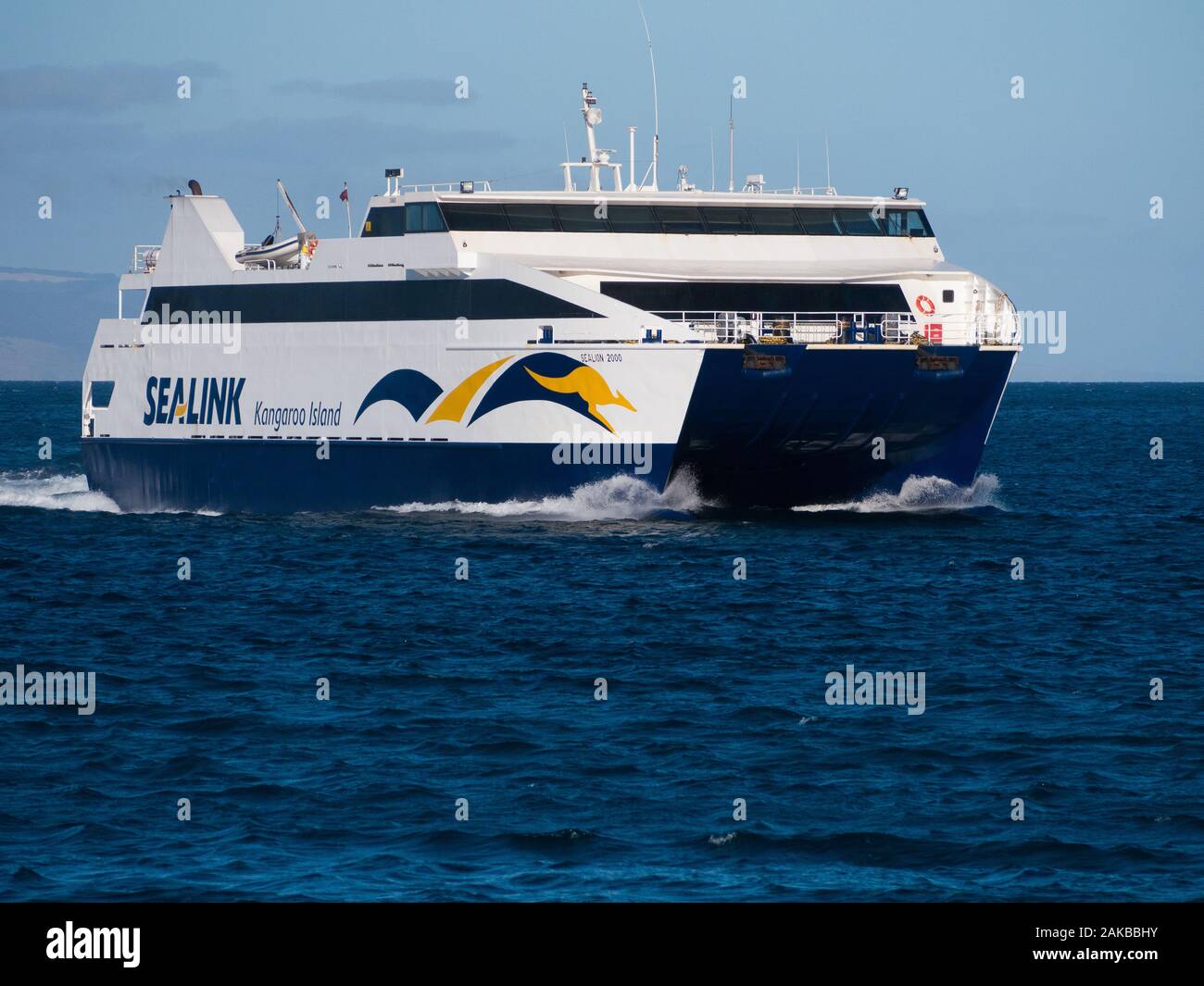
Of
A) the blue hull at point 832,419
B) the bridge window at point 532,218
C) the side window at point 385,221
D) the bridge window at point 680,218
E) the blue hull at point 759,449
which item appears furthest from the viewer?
the side window at point 385,221

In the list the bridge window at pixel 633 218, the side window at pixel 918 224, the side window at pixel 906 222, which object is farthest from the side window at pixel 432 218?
the side window at pixel 918 224

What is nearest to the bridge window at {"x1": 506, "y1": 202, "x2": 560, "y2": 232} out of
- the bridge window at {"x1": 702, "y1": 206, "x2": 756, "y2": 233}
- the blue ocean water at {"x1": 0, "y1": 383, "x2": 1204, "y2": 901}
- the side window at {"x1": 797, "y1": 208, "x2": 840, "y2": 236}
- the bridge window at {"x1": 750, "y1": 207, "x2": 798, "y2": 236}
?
the bridge window at {"x1": 702, "y1": 206, "x2": 756, "y2": 233}

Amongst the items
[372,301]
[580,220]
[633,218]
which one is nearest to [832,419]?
[633,218]

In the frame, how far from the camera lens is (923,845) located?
12.6 meters

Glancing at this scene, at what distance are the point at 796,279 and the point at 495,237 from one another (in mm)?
5964

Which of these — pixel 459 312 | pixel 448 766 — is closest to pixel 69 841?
pixel 448 766

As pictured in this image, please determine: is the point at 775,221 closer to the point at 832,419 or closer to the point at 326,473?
the point at 832,419

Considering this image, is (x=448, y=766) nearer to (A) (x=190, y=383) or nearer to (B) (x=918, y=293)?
(B) (x=918, y=293)

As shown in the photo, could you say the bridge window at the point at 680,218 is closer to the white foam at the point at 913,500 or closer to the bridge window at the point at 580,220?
the bridge window at the point at 580,220

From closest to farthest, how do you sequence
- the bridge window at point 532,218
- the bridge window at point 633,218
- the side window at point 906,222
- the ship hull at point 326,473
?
1. the ship hull at point 326,473
2. the bridge window at point 532,218
3. the bridge window at point 633,218
4. the side window at point 906,222

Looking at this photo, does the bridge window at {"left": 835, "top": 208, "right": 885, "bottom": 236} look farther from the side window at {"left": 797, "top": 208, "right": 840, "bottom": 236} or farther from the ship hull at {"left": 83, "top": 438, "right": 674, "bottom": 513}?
the ship hull at {"left": 83, "top": 438, "right": 674, "bottom": 513}

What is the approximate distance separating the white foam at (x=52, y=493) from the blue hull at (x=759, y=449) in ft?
24.3

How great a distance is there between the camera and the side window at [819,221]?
3384cm

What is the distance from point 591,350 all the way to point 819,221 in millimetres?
7490
